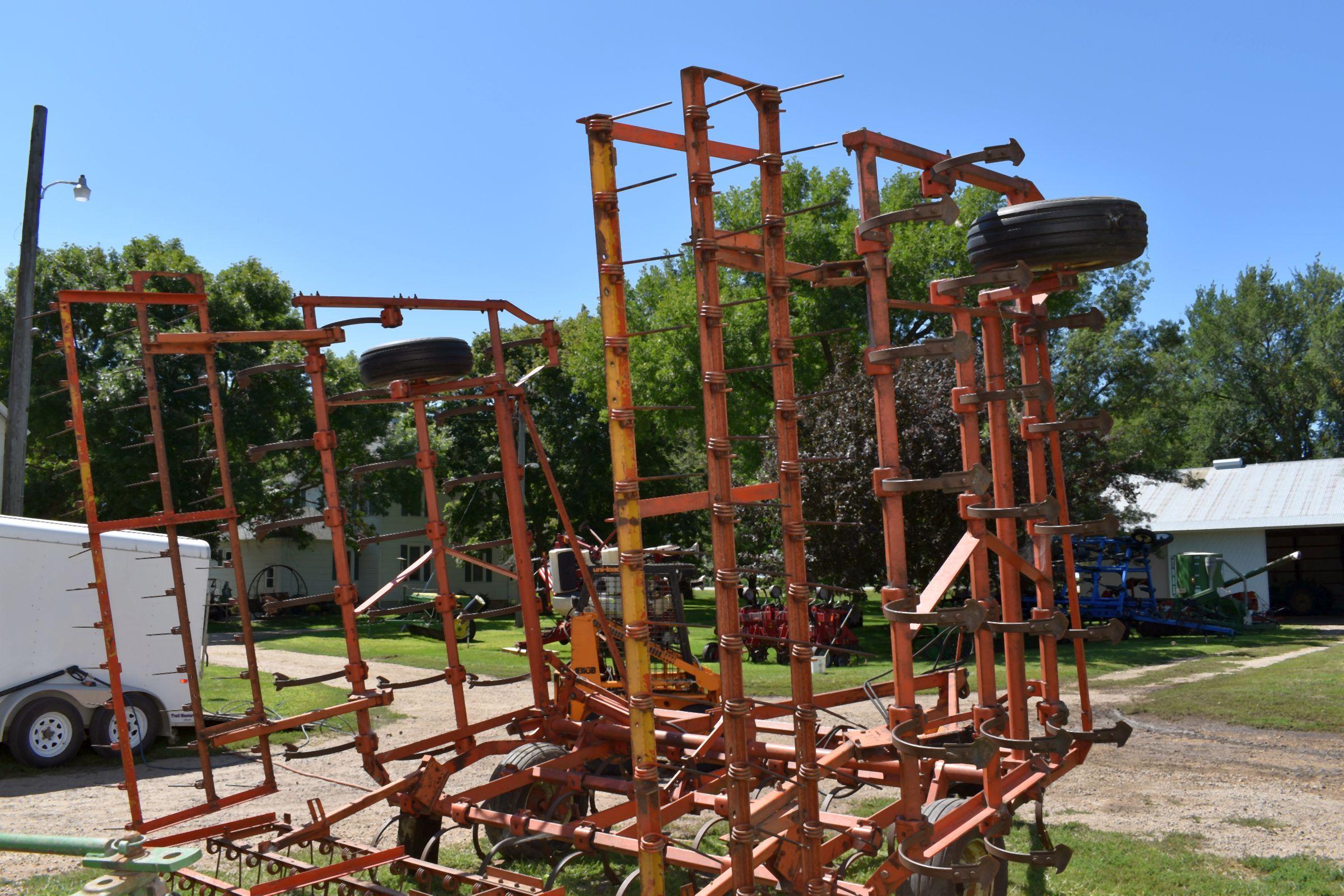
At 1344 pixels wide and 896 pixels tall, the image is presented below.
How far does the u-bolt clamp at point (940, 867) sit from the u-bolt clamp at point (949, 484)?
4.77 ft

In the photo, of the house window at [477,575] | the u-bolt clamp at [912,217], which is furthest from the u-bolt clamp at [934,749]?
the house window at [477,575]

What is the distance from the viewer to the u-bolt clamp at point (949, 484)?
448 cm

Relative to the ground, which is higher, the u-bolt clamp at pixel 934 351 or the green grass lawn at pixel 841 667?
the u-bolt clamp at pixel 934 351

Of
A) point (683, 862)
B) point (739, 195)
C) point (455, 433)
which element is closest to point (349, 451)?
point (455, 433)

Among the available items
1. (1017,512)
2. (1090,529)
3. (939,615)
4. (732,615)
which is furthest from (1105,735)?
(732,615)

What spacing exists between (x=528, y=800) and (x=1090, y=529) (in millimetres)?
4142

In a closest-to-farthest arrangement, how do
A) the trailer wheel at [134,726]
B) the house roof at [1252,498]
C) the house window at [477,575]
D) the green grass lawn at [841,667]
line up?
1. the trailer wheel at [134,726]
2. the green grass lawn at [841,667]
3. the house roof at [1252,498]
4. the house window at [477,575]

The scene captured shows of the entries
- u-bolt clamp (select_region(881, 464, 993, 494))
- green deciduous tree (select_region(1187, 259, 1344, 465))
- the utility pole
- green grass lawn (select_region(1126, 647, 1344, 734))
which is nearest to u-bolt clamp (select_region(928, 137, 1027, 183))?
u-bolt clamp (select_region(881, 464, 993, 494))

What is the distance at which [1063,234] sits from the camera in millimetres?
5098

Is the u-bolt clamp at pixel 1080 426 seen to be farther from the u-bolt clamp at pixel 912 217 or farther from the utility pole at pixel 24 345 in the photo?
the utility pole at pixel 24 345

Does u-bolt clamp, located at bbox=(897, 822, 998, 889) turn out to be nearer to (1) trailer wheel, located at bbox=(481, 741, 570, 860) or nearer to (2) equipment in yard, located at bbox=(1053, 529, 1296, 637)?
(1) trailer wheel, located at bbox=(481, 741, 570, 860)

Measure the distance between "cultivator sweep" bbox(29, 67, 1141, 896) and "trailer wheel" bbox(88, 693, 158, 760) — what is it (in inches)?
187

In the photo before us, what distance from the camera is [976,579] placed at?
5426 mm

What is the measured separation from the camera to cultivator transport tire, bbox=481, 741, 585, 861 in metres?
7.28
